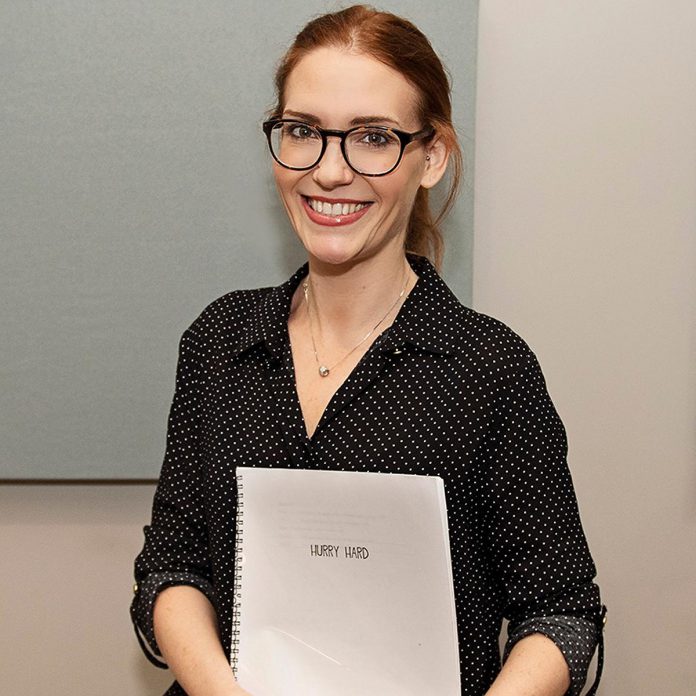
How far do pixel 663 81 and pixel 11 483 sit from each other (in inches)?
50.2

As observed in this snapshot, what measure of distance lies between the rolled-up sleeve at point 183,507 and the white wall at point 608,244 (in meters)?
0.58

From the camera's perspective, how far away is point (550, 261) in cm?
163

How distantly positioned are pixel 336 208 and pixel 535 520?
0.43 m

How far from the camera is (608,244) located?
1624mm

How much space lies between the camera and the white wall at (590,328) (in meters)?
1.58

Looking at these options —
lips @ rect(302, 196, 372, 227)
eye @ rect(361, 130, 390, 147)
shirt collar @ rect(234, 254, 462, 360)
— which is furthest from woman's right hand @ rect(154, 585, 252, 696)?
eye @ rect(361, 130, 390, 147)

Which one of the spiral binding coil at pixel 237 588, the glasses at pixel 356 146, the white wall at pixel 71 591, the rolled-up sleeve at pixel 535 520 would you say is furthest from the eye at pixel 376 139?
the white wall at pixel 71 591

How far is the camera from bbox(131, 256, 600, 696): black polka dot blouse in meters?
1.15

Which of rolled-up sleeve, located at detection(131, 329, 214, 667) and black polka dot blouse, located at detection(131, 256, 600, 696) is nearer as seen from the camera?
black polka dot blouse, located at detection(131, 256, 600, 696)

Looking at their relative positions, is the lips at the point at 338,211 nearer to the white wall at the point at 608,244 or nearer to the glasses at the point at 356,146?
the glasses at the point at 356,146

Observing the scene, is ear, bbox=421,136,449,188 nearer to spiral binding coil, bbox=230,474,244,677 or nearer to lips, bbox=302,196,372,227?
lips, bbox=302,196,372,227

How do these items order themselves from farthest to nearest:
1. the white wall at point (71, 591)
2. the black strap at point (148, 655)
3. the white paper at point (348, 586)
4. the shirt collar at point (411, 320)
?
the white wall at point (71, 591) → the black strap at point (148, 655) → the shirt collar at point (411, 320) → the white paper at point (348, 586)

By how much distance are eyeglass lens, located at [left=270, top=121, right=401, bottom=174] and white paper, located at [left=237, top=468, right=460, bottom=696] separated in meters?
0.36

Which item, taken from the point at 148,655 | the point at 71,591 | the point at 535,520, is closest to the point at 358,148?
the point at 535,520
